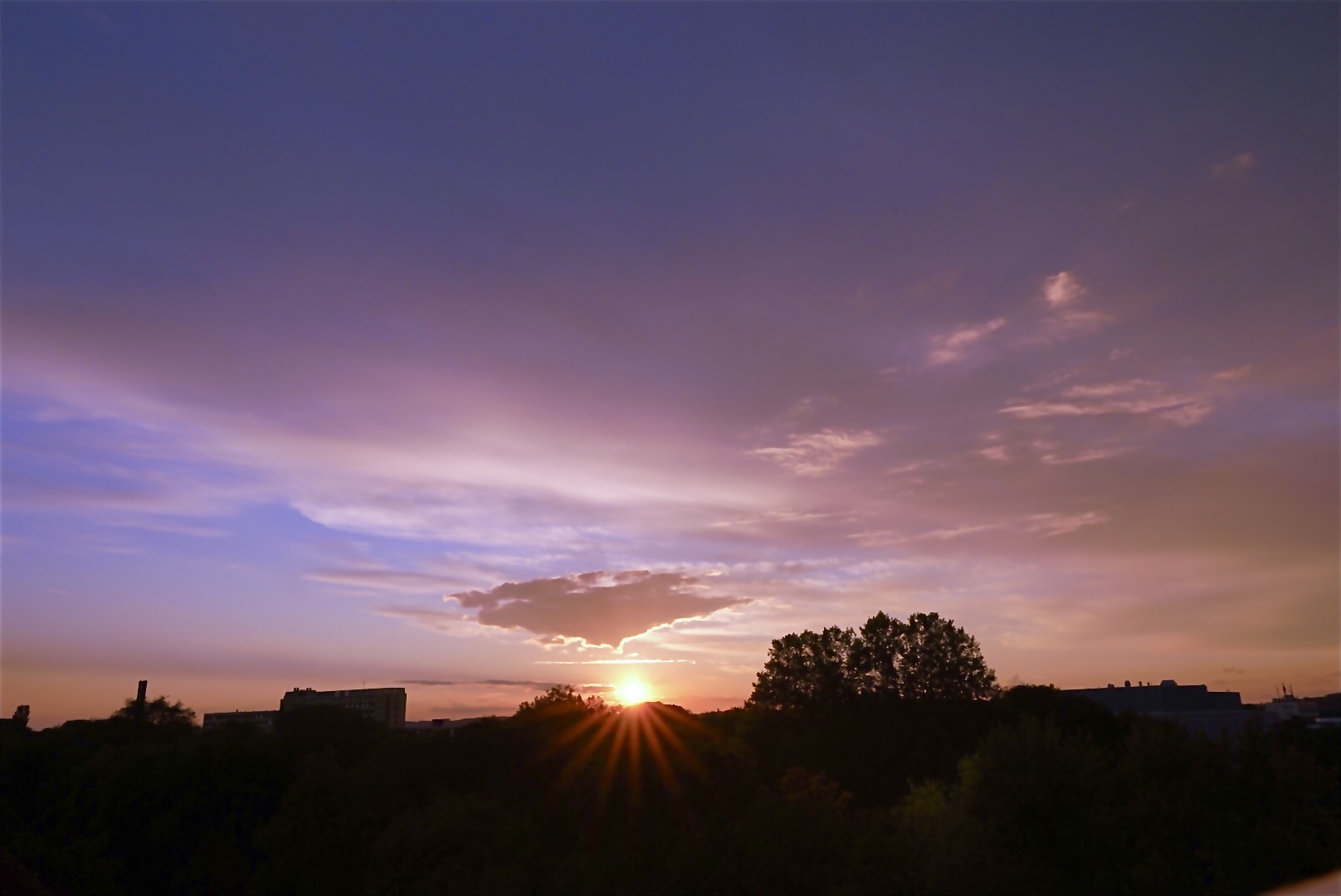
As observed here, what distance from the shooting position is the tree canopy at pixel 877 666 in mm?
87062

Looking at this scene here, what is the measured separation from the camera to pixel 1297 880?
36.8 meters

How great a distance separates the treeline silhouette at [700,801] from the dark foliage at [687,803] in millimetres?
137

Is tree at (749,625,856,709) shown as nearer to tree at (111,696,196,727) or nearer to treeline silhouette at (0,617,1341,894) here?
treeline silhouette at (0,617,1341,894)

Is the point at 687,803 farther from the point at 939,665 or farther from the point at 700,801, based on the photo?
the point at 939,665

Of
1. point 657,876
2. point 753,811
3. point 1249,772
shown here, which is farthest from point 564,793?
point 1249,772

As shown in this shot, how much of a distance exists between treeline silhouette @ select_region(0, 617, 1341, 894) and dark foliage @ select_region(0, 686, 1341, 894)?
137 millimetres

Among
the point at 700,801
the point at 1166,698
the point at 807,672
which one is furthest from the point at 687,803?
the point at 1166,698

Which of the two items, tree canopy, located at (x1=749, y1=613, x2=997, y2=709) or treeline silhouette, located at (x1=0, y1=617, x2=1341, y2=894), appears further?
tree canopy, located at (x1=749, y1=613, x2=997, y2=709)

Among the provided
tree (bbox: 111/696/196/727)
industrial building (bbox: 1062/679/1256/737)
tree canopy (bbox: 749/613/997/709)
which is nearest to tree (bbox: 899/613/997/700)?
tree canopy (bbox: 749/613/997/709)

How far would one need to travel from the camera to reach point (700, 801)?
5191 cm

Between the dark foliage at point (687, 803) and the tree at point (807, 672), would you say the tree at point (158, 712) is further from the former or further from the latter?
the tree at point (807, 672)

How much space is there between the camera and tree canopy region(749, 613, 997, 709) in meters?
87.1

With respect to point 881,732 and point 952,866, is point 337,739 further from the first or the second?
point 952,866

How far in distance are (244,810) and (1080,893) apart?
5797cm
